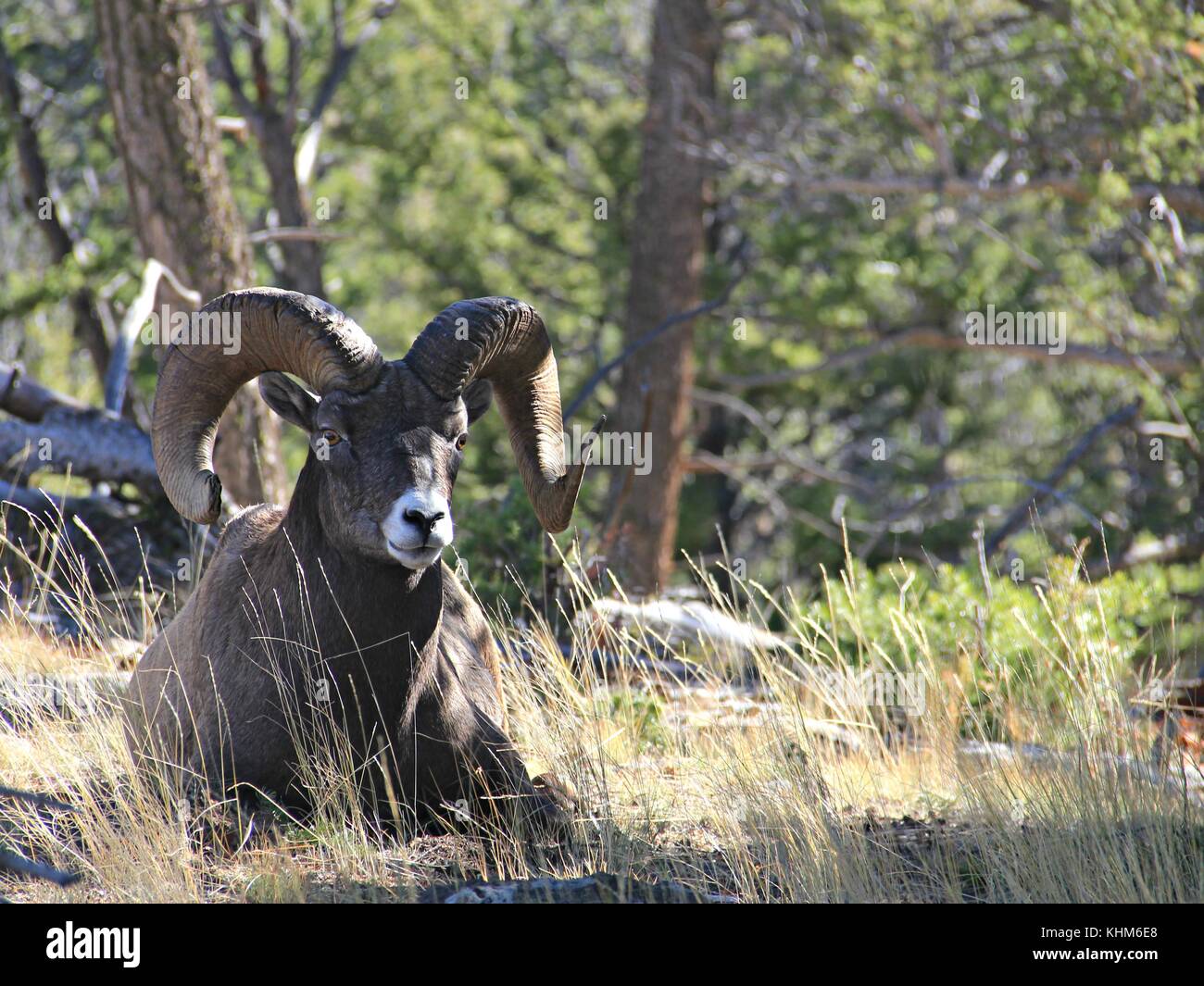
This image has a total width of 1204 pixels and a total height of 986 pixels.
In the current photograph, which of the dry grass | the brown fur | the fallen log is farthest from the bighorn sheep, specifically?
the fallen log

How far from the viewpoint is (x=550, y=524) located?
6066 mm

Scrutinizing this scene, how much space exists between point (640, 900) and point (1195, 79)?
31.4 feet


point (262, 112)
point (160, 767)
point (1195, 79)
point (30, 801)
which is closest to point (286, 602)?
point (160, 767)

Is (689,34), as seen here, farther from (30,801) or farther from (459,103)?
(30,801)

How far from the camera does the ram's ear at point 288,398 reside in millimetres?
5449

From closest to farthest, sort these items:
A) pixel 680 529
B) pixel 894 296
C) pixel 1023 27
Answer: pixel 1023 27
pixel 894 296
pixel 680 529

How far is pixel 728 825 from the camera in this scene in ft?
17.5

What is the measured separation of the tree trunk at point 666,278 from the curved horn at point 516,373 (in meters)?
8.05

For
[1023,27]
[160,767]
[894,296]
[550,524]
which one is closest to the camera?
[160,767]

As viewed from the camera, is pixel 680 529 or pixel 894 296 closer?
pixel 894 296

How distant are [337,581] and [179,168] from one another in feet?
18.8

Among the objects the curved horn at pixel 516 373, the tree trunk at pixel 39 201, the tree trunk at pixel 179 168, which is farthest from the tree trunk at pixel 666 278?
the curved horn at pixel 516 373

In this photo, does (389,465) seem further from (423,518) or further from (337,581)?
(337,581)

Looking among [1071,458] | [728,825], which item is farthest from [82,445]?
[1071,458]
